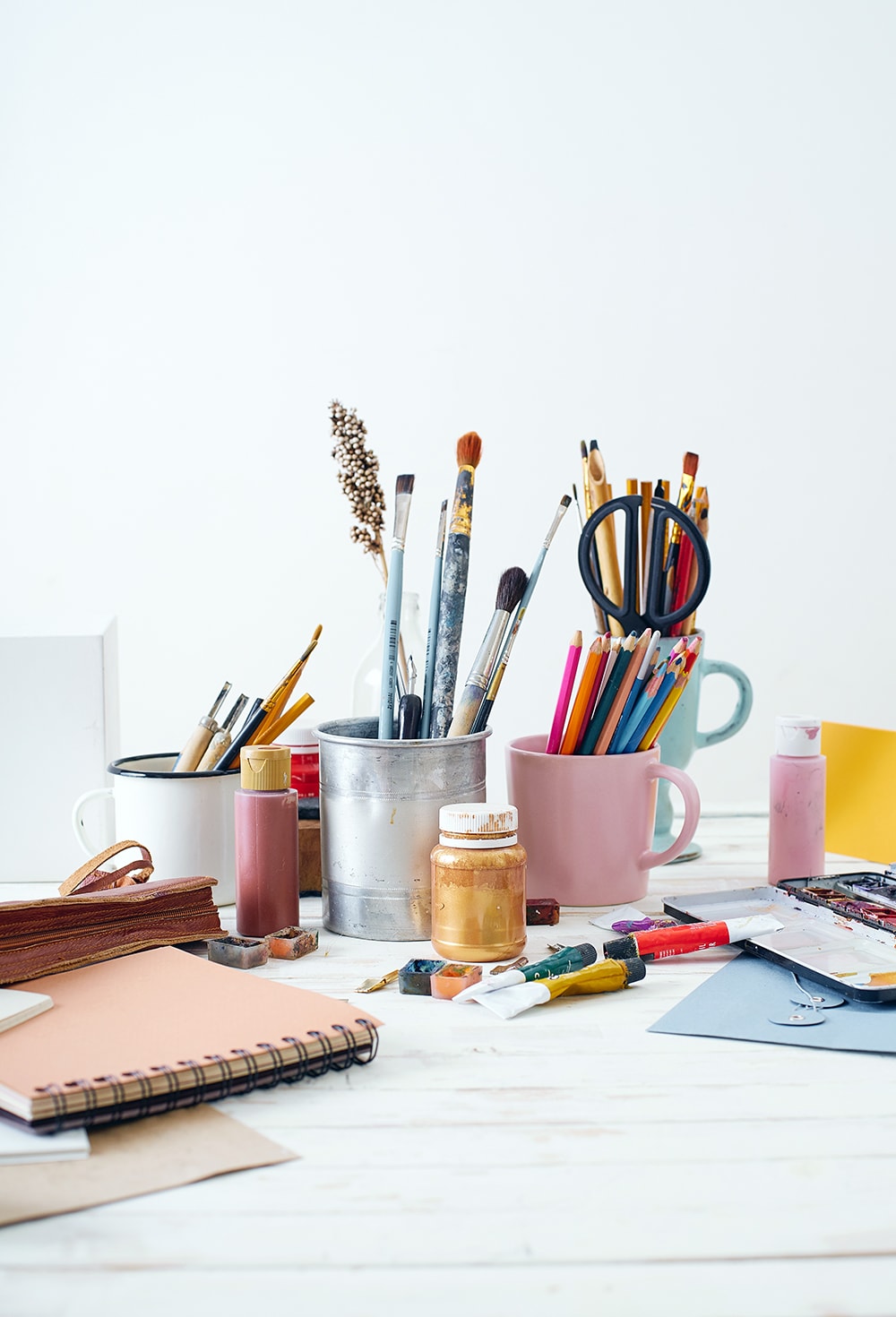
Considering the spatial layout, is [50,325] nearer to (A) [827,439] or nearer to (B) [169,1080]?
(A) [827,439]

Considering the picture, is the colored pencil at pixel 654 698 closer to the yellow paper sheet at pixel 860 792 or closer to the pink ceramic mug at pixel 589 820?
the pink ceramic mug at pixel 589 820

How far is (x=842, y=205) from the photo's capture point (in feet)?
4.57

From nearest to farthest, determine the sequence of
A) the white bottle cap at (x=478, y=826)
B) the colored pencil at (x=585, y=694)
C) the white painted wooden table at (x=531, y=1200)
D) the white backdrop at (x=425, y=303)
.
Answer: the white painted wooden table at (x=531, y=1200) < the white bottle cap at (x=478, y=826) < the colored pencil at (x=585, y=694) < the white backdrop at (x=425, y=303)

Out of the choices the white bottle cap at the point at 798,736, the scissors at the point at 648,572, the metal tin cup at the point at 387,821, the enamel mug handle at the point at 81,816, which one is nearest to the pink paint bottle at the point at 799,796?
the white bottle cap at the point at 798,736

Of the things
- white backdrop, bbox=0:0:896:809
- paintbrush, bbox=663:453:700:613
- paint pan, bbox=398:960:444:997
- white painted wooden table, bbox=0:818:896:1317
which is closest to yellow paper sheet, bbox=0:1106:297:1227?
white painted wooden table, bbox=0:818:896:1317

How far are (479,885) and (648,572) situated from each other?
30cm

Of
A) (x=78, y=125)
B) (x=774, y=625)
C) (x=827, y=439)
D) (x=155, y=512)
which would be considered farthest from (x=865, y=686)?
(x=78, y=125)

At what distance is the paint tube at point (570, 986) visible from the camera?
541mm

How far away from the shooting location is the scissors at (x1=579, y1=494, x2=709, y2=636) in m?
0.79

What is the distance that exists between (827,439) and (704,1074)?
1.10 m

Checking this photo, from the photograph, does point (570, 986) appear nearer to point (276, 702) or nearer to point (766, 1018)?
point (766, 1018)

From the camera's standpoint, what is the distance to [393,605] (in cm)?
66

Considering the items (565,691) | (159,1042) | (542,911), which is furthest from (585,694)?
(159,1042)

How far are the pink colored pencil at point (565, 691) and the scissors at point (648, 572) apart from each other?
3.3 inches
